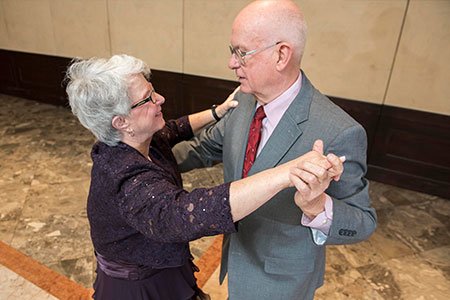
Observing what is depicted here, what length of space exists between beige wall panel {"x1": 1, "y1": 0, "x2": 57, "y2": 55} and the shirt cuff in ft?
17.4

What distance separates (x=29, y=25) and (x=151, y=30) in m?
2.29

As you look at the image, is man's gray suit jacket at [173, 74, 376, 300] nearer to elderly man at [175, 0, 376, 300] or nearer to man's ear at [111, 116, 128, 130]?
elderly man at [175, 0, 376, 300]

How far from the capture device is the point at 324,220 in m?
1.15

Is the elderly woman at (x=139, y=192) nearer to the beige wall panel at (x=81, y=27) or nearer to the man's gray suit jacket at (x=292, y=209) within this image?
the man's gray suit jacket at (x=292, y=209)

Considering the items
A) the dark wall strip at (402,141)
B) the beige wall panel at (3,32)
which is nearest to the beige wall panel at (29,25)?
the beige wall panel at (3,32)

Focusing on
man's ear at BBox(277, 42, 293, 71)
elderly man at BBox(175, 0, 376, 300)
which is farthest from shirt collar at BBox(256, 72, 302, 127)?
man's ear at BBox(277, 42, 293, 71)

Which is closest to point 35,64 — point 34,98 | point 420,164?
point 34,98

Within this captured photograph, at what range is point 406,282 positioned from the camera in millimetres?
2467

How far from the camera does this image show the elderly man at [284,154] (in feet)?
3.92

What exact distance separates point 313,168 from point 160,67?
154 inches

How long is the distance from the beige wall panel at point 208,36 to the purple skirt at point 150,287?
9.42ft

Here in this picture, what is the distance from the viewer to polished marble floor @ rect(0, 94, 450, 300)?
240 centimetres

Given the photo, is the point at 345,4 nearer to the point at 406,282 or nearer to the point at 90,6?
the point at 406,282

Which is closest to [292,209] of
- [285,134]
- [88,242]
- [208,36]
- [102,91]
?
[285,134]
